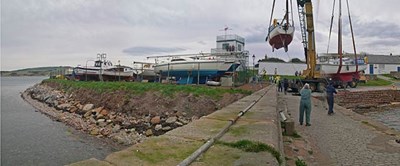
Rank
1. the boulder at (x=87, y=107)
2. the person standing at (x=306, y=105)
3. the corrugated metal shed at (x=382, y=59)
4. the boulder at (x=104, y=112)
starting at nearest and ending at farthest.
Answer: the person standing at (x=306, y=105)
the boulder at (x=104, y=112)
the boulder at (x=87, y=107)
the corrugated metal shed at (x=382, y=59)

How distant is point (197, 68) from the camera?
23469 millimetres

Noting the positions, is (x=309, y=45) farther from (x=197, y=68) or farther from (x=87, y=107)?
(x=87, y=107)

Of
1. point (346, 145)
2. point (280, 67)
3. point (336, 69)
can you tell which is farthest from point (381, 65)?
point (346, 145)

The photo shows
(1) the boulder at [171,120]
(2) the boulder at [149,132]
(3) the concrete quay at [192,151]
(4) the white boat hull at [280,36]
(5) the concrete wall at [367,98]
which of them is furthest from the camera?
(5) the concrete wall at [367,98]

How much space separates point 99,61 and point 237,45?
783 inches

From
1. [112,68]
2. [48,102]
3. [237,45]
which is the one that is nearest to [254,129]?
[48,102]

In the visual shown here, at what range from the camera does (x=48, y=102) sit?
26.8m

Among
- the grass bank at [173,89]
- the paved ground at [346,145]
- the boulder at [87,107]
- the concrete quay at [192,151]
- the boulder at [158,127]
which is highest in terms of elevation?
the grass bank at [173,89]

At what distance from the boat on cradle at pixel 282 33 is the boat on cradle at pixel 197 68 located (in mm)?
3365

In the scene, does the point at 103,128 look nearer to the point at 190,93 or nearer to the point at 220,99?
the point at 190,93

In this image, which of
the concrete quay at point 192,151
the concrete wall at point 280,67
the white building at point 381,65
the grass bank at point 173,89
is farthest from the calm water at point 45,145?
the white building at point 381,65

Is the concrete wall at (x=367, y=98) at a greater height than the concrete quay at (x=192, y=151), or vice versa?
the concrete quay at (x=192, y=151)

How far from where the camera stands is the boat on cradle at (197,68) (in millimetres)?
22672

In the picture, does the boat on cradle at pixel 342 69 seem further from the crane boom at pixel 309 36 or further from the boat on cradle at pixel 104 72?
the boat on cradle at pixel 104 72
